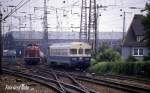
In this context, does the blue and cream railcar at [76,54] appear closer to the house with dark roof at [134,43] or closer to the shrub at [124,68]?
the shrub at [124,68]

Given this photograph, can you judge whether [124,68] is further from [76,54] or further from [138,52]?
[138,52]

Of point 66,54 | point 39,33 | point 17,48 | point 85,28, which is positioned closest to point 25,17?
point 85,28

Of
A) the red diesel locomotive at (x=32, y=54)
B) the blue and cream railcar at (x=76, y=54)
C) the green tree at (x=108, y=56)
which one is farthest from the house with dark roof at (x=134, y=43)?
the blue and cream railcar at (x=76, y=54)

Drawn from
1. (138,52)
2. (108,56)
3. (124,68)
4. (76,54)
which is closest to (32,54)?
(108,56)

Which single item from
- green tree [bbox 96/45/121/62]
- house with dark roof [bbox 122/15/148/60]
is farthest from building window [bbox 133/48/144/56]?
green tree [bbox 96/45/121/62]

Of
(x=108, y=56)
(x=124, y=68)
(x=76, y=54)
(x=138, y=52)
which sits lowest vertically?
(x=124, y=68)

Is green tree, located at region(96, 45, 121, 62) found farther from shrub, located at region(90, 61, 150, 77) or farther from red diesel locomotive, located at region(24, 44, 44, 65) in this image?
red diesel locomotive, located at region(24, 44, 44, 65)

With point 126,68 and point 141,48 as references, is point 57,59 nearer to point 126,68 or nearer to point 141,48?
point 126,68

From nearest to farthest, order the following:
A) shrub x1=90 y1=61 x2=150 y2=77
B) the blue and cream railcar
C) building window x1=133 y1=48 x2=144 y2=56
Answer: shrub x1=90 y1=61 x2=150 y2=77 < the blue and cream railcar < building window x1=133 y1=48 x2=144 y2=56

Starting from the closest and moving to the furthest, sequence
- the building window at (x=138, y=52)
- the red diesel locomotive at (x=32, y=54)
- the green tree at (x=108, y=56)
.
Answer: the green tree at (x=108, y=56), the red diesel locomotive at (x=32, y=54), the building window at (x=138, y=52)

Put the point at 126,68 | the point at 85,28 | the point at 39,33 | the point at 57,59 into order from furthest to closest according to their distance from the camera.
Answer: the point at 39,33
the point at 85,28
the point at 57,59
the point at 126,68

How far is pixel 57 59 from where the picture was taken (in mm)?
40938

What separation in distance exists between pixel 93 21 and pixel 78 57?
22.2 ft

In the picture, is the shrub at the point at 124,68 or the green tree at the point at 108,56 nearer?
the shrub at the point at 124,68
